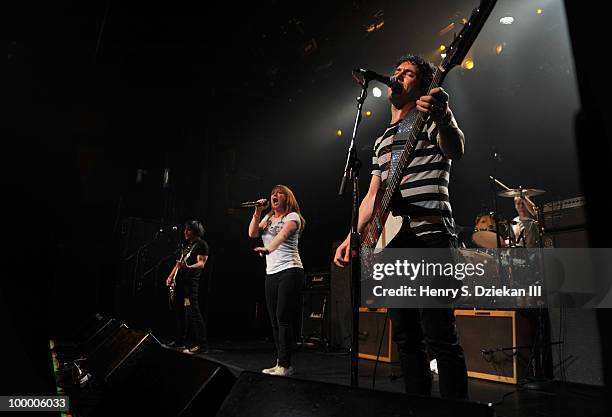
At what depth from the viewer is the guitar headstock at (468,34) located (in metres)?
1.58

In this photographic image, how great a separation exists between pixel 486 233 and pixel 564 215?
2.76 ft

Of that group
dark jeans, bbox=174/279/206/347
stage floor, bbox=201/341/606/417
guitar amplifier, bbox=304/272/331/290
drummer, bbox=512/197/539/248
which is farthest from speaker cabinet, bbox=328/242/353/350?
drummer, bbox=512/197/539/248

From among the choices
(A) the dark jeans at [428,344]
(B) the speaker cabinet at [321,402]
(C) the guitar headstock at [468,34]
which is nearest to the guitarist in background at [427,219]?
(A) the dark jeans at [428,344]

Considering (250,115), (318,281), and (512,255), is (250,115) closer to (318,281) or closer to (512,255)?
(318,281)

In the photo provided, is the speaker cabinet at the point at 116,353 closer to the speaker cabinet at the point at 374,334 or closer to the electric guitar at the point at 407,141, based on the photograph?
the electric guitar at the point at 407,141

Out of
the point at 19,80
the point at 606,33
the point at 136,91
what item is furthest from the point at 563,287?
the point at 136,91

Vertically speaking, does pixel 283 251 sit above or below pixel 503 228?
below

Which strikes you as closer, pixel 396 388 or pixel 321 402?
pixel 321 402

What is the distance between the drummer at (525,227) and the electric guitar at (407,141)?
2.90 metres

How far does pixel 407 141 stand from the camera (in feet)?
6.17

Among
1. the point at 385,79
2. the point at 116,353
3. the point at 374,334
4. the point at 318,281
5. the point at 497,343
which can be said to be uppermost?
the point at 385,79

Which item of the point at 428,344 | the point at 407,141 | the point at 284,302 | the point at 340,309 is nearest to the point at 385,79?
the point at 407,141

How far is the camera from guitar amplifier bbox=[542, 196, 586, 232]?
423 centimetres

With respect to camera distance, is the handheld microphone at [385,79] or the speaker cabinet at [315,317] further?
the speaker cabinet at [315,317]
